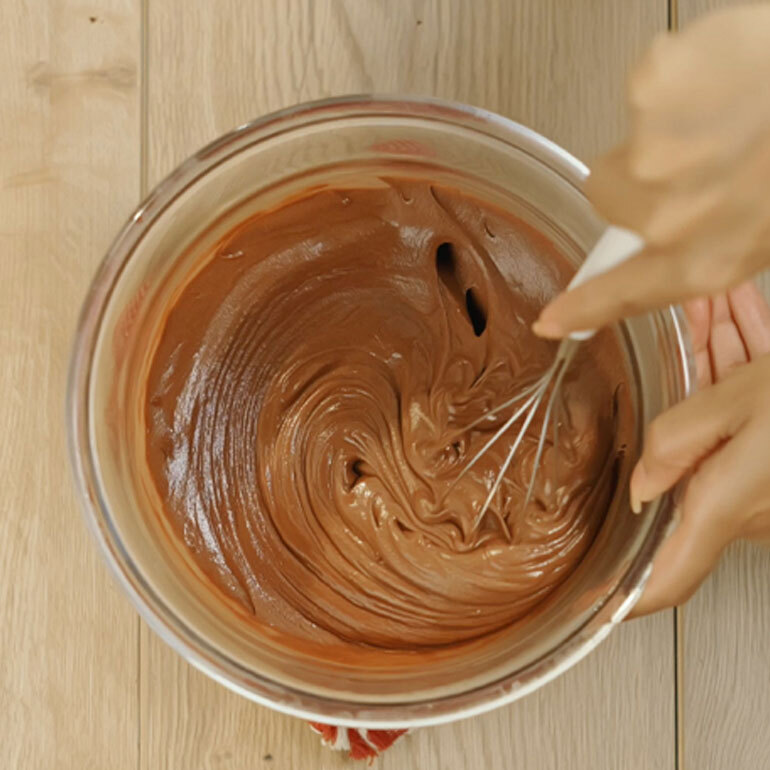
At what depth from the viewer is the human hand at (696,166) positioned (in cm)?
32

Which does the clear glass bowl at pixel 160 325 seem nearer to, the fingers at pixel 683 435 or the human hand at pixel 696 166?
the fingers at pixel 683 435

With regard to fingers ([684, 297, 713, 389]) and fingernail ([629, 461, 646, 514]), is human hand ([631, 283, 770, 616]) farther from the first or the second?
fingers ([684, 297, 713, 389])

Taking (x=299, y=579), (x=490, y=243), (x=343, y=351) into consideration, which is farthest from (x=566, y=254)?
(x=299, y=579)

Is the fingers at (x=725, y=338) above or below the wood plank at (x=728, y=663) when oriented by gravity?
above

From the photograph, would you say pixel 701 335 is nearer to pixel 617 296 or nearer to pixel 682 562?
pixel 682 562

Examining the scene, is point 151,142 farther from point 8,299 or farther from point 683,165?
point 683,165

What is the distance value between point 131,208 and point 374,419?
242 millimetres

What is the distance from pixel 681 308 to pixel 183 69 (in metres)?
0.39

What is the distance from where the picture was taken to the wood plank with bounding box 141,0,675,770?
0.67 meters

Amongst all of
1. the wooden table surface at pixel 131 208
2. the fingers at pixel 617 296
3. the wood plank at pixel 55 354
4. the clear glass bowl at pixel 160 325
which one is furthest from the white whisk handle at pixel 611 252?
the wood plank at pixel 55 354

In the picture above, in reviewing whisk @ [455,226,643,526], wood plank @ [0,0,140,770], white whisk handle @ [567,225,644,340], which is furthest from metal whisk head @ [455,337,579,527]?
wood plank @ [0,0,140,770]

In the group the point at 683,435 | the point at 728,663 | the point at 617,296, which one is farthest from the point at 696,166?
the point at 728,663

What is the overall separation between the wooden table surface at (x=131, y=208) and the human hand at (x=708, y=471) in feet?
0.31

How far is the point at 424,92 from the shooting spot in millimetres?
667
